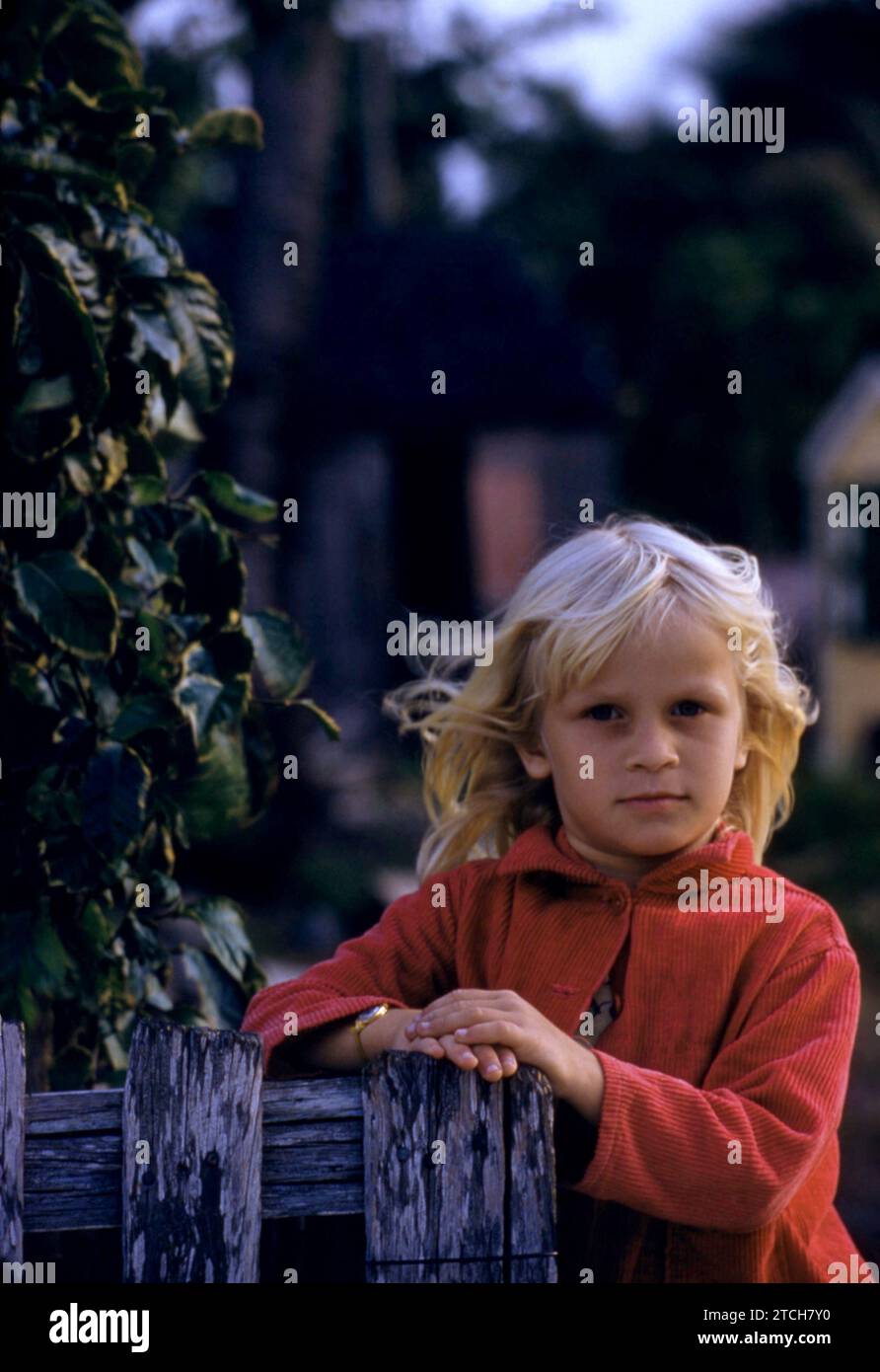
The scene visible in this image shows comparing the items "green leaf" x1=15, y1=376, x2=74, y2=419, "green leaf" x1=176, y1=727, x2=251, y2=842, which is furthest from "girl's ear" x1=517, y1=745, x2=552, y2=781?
"green leaf" x1=15, y1=376, x2=74, y2=419

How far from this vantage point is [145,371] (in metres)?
2.53

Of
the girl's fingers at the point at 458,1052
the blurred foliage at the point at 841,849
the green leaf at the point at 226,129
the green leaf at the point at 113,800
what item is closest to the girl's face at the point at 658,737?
the girl's fingers at the point at 458,1052

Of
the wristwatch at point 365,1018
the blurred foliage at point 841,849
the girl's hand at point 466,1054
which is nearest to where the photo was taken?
the girl's hand at point 466,1054

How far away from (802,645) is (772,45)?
56.2ft

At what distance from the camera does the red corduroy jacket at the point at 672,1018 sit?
2010 mm

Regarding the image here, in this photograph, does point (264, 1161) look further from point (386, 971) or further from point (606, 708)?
point (606, 708)

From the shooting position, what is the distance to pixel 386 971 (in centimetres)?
239

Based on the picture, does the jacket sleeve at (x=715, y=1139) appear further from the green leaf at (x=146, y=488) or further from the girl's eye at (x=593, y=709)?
the green leaf at (x=146, y=488)

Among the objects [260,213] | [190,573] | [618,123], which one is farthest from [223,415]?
[618,123]

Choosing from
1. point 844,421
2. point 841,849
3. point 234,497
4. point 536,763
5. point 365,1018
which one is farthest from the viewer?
point 844,421

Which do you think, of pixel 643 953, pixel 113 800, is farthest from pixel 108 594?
pixel 643 953

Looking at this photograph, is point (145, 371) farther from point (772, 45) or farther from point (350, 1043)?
point (772, 45)

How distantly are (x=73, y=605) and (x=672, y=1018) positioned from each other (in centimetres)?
98
